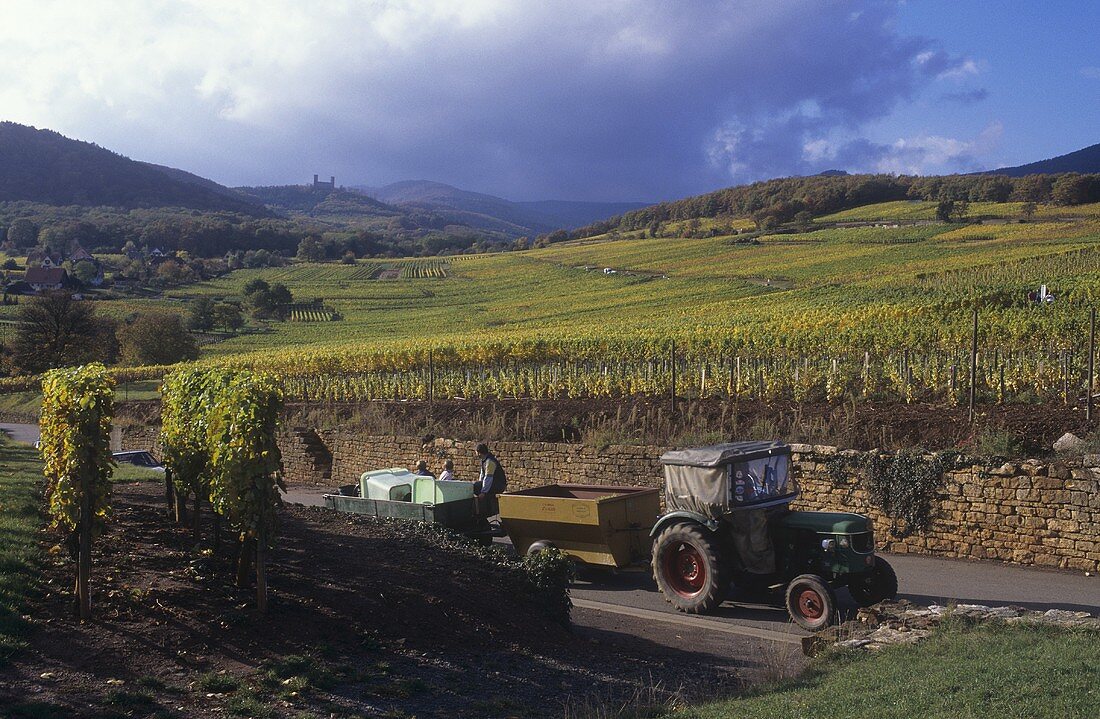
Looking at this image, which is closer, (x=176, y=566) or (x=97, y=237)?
(x=176, y=566)

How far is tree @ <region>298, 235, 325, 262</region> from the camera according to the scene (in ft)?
442

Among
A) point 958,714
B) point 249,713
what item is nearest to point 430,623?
point 249,713

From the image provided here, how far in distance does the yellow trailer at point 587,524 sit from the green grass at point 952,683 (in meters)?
5.07

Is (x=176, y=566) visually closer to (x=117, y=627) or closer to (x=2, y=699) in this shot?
(x=117, y=627)

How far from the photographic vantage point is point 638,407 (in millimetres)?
23328

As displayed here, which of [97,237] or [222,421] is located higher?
[97,237]

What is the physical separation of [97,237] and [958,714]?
179 meters

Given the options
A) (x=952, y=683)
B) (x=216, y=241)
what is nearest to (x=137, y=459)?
(x=952, y=683)

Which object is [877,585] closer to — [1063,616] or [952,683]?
[1063,616]

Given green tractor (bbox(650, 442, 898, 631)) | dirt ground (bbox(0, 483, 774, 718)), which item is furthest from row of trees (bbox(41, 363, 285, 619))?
green tractor (bbox(650, 442, 898, 631))

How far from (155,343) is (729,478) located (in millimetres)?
59982

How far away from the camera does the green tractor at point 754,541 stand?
11.2m

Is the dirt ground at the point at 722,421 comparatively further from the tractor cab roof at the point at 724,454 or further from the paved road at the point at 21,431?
the paved road at the point at 21,431

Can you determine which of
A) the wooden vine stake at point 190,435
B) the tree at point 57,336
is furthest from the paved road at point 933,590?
the tree at point 57,336
